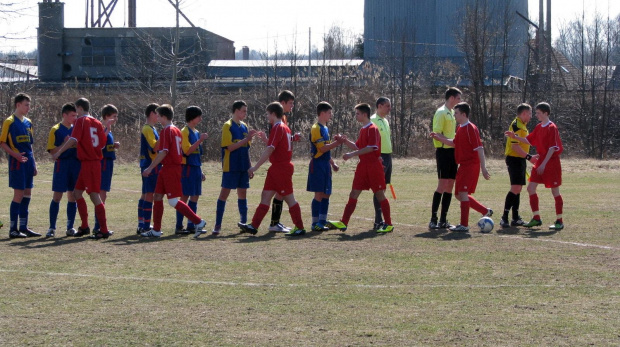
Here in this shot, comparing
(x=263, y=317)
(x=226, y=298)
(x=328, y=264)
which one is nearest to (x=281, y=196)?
(x=328, y=264)

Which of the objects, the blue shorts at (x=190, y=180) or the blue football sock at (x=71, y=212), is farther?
→ the blue shorts at (x=190, y=180)

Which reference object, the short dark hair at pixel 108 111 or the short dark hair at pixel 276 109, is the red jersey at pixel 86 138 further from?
the short dark hair at pixel 276 109

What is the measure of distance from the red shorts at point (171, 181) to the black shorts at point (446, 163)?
3.96 metres

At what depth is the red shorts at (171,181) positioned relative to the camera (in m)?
10.5

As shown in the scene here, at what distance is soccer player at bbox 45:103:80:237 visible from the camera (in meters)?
10.8

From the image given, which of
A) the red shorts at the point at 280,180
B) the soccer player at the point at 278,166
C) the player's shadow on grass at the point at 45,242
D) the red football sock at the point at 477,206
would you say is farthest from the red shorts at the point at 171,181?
the red football sock at the point at 477,206

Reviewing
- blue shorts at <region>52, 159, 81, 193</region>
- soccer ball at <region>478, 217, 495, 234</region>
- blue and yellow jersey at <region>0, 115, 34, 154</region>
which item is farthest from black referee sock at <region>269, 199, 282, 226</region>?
blue and yellow jersey at <region>0, 115, 34, 154</region>

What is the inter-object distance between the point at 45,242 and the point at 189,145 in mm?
2429

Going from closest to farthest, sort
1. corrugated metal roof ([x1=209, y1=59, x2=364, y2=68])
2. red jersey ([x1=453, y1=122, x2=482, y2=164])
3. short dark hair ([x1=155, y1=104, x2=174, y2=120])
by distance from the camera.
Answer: short dark hair ([x1=155, y1=104, x2=174, y2=120])
red jersey ([x1=453, y1=122, x2=482, y2=164])
corrugated metal roof ([x1=209, y1=59, x2=364, y2=68])

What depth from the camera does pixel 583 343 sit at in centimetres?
541

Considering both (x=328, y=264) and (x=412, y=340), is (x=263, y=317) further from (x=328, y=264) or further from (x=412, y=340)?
(x=328, y=264)

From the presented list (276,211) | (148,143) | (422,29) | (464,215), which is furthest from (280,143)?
(422,29)

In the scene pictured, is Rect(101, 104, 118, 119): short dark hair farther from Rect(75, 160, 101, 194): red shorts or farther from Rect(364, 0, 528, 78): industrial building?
Rect(364, 0, 528, 78): industrial building

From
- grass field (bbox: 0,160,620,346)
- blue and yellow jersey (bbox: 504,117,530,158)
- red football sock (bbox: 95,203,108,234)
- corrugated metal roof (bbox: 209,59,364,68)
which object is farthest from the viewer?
corrugated metal roof (bbox: 209,59,364,68)
